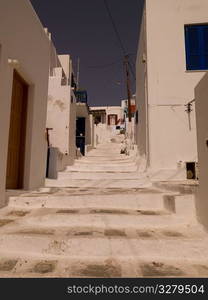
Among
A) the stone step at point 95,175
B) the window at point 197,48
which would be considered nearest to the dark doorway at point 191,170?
the stone step at point 95,175

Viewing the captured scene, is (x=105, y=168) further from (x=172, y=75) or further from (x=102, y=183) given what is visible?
(x=172, y=75)

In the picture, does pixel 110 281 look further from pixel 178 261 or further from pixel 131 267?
pixel 178 261

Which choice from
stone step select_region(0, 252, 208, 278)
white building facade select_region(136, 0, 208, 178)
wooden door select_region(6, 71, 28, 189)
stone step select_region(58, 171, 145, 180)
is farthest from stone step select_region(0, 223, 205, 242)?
stone step select_region(58, 171, 145, 180)

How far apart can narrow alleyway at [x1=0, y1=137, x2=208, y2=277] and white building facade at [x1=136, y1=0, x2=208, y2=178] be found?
12.1 feet

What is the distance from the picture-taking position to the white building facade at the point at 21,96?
11.7 ft

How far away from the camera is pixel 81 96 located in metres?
19.5

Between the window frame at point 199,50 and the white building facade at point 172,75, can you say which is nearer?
the white building facade at point 172,75

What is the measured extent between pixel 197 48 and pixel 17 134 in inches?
256

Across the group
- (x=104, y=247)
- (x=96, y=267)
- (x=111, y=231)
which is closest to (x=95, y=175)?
(x=111, y=231)

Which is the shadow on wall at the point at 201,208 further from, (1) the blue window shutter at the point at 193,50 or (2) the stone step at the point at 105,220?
(1) the blue window shutter at the point at 193,50

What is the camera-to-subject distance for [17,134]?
179 inches

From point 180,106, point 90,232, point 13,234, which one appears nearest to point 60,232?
point 90,232

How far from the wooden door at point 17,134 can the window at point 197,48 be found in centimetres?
554

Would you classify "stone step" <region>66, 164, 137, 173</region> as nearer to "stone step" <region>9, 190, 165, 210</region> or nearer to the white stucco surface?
the white stucco surface
